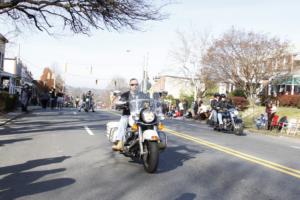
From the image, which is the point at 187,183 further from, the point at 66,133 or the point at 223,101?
the point at 223,101

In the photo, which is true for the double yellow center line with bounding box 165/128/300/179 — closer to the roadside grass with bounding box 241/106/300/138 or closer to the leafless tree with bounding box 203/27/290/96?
the roadside grass with bounding box 241/106/300/138

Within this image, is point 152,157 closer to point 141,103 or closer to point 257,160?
point 141,103

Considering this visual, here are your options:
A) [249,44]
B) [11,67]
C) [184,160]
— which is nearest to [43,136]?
[184,160]

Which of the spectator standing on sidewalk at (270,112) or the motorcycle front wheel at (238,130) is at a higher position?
the spectator standing on sidewalk at (270,112)

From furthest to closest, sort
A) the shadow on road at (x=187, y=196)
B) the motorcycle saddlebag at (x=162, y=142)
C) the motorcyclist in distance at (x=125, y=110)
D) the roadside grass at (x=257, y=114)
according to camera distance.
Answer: the roadside grass at (x=257, y=114), the motorcyclist in distance at (x=125, y=110), the motorcycle saddlebag at (x=162, y=142), the shadow on road at (x=187, y=196)

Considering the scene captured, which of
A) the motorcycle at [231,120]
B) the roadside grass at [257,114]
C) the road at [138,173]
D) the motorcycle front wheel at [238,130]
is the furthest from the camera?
the roadside grass at [257,114]

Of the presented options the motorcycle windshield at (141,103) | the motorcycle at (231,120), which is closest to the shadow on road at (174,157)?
the motorcycle windshield at (141,103)

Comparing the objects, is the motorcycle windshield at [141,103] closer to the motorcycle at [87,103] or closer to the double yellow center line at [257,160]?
the double yellow center line at [257,160]

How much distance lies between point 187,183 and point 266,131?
1769 cm

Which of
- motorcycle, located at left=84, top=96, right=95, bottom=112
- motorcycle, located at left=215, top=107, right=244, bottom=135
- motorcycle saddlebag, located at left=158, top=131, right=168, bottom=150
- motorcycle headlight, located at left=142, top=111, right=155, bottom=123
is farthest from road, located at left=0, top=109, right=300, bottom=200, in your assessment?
motorcycle, located at left=84, top=96, right=95, bottom=112

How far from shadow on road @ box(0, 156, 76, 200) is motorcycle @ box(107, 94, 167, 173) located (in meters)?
1.48

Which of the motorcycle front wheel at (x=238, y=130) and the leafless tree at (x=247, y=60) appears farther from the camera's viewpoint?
the leafless tree at (x=247, y=60)

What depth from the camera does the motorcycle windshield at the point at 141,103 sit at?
9188 millimetres

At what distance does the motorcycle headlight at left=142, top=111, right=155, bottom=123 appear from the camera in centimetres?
871
